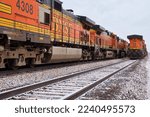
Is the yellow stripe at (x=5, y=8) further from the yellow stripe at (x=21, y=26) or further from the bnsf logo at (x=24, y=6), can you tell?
the bnsf logo at (x=24, y=6)

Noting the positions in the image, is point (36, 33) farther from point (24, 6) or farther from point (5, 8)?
point (5, 8)

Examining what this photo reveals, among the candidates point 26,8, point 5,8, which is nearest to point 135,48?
point 26,8

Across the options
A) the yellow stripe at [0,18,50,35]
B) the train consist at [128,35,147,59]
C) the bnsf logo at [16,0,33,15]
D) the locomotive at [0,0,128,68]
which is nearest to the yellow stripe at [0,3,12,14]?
the locomotive at [0,0,128,68]

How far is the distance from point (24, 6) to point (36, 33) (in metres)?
1.77

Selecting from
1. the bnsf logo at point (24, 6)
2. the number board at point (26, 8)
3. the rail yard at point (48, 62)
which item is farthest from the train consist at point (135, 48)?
the bnsf logo at point (24, 6)

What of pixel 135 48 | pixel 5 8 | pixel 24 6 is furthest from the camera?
pixel 135 48

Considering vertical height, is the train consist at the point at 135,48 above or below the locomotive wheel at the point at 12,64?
above

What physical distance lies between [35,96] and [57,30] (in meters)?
11.2

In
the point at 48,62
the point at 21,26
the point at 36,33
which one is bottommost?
the point at 48,62

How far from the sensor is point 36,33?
14531mm

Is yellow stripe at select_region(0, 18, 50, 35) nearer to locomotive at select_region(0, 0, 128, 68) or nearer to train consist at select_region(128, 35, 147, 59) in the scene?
locomotive at select_region(0, 0, 128, 68)

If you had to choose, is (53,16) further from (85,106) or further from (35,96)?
(85,106)

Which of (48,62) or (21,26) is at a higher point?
(21,26)

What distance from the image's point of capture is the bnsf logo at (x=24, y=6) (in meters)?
12.6
